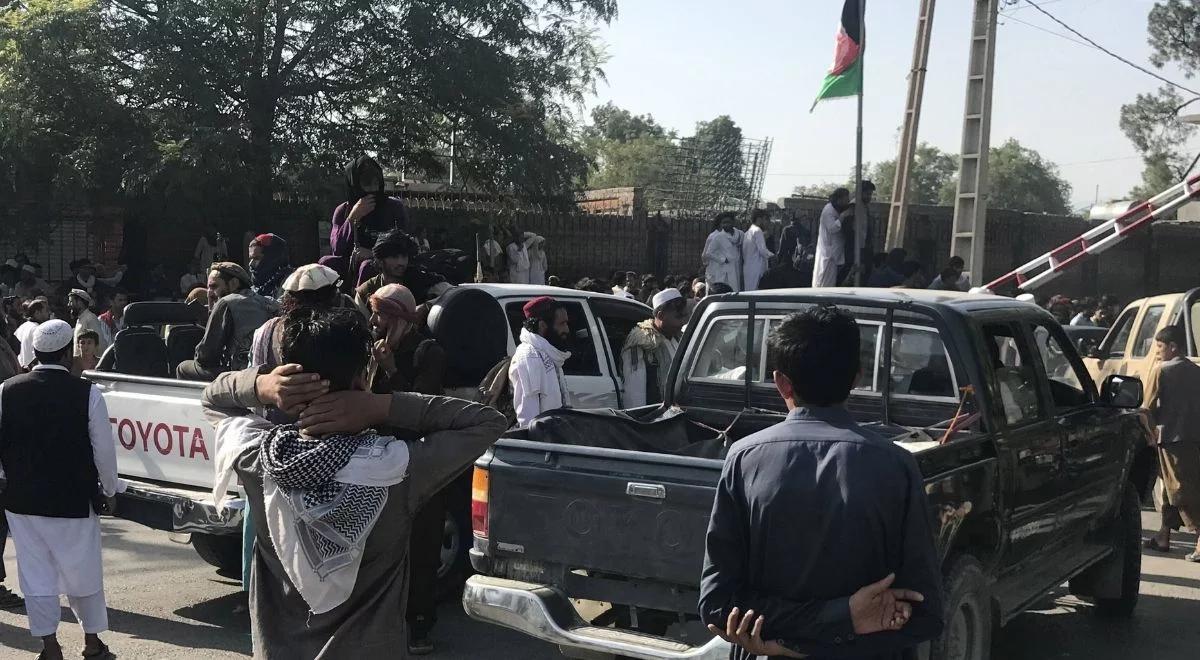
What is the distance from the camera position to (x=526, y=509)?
5105 millimetres

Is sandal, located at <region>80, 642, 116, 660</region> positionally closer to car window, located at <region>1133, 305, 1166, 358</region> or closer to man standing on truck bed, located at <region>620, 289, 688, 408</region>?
man standing on truck bed, located at <region>620, 289, 688, 408</region>

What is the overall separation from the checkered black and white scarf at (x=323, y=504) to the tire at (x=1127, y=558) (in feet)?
17.8

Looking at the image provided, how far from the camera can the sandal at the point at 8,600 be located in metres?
6.99

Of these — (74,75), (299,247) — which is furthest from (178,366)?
(299,247)

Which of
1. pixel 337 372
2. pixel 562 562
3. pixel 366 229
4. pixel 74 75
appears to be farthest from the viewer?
pixel 74 75

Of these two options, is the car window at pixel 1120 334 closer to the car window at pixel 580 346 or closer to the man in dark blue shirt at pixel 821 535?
the car window at pixel 580 346

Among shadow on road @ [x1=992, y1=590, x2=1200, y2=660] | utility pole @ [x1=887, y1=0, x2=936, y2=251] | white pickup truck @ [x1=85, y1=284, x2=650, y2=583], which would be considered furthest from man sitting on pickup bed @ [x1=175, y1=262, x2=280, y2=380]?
utility pole @ [x1=887, y1=0, x2=936, y2=251]

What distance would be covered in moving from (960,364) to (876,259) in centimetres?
830

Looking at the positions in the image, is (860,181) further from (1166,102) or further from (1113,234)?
(1166,102)

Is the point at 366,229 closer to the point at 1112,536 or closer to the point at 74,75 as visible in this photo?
the point at 1112,536

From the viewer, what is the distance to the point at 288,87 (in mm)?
17484

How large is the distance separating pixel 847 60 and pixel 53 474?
995cm

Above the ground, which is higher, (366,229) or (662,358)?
(366,229)

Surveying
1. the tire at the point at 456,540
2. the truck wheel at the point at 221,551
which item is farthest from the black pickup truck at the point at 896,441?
the truck wheel at the point at 221,551
